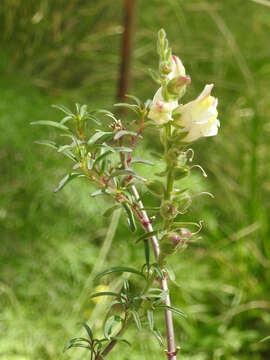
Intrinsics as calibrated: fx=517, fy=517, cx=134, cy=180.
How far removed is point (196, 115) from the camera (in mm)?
314

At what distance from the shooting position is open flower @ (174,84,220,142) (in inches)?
12.3

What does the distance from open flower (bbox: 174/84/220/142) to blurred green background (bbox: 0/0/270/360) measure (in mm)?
464

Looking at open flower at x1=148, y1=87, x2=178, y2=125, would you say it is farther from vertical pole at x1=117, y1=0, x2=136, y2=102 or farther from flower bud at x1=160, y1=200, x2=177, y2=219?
vertical pole at x1=117, y1=0, x2=136, y2=102

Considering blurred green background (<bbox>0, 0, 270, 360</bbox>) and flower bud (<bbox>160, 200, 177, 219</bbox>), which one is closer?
flower bud (<bbox>160, 200, 177, 219</bbox>)

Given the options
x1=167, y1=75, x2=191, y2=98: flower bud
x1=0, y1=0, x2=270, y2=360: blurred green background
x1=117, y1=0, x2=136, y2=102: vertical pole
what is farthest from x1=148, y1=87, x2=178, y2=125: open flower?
x1=117, y1=0, x2=136, y2=102: vertical pole

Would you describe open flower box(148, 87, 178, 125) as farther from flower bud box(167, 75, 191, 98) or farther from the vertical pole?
the vertical pole

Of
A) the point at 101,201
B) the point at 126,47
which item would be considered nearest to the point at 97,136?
the point at 101,201

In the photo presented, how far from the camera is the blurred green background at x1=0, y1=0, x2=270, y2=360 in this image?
0.98 m

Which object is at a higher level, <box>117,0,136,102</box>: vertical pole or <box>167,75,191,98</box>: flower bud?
<box>117,0,136,102</box>: vertical pole

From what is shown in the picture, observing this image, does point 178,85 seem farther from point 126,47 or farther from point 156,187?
point 126,47

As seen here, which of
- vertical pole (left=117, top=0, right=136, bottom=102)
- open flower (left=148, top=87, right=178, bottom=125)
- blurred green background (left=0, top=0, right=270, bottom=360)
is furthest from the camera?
vertical pole (left=117, top=0, right=136, bottom=102)

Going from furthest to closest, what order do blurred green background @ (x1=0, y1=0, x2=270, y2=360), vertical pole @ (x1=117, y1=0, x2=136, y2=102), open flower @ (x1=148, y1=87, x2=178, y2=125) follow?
vertical pole @ (x1=117, y1=0, x2=136, y2=102), blurred green background @ (x1=0, y1=0, x2=270, y2=360), open flower @ (x1=148, y1=87, x2=178, y2=125)

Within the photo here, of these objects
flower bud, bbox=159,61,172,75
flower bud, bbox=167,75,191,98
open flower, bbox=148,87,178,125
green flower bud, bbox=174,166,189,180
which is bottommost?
green flower bud, bbox=174,166,189,180

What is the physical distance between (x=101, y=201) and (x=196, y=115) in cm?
79
